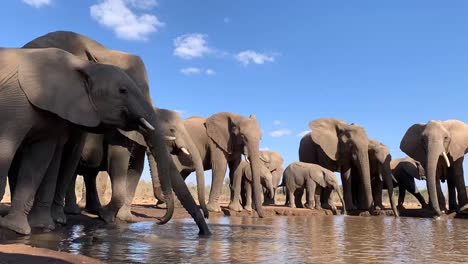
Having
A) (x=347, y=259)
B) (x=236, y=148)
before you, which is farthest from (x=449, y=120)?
(x=347, y=259)

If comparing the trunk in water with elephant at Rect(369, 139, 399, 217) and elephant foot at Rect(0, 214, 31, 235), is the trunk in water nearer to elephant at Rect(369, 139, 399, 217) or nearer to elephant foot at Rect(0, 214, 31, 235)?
elephant at Rect(369, 139, 399, 217)

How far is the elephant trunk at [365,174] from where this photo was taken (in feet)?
51.1

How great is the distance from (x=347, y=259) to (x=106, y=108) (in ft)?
10.9

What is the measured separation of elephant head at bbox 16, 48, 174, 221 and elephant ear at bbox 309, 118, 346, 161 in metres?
13.0

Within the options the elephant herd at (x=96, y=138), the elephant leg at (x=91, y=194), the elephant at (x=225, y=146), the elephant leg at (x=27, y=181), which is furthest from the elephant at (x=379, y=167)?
the elephant leg at (x=27, y=181)

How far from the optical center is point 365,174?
16125 mm

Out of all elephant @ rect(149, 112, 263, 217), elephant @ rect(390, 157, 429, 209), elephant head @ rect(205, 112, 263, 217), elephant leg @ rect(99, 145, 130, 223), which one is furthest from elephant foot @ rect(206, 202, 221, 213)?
elephant @ rect(390, 157, 429, 209)

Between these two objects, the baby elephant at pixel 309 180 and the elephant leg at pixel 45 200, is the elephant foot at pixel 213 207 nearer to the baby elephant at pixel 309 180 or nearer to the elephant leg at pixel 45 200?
the baby elephant at pixel 309 180

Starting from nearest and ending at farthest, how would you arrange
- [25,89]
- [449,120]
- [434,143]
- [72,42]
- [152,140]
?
[25,89] < [152,140] < [72,42] < [434,143] < [449,120]

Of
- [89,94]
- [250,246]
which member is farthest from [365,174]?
[89,94]

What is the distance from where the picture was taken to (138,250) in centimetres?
490

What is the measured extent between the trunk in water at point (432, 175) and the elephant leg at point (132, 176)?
7.60 metres

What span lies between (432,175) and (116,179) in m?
8.60

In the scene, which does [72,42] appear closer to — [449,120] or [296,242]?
[296,242]
